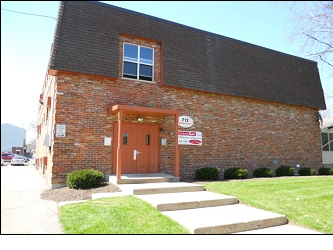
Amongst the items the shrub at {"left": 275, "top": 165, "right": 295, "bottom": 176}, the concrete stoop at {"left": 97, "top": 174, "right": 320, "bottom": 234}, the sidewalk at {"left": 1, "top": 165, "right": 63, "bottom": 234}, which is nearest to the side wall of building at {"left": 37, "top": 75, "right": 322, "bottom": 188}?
the shrub at {"left": 275, "top": 165, "right": 295, "bottom": 176}

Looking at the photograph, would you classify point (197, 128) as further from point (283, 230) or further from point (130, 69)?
point (283, 230)

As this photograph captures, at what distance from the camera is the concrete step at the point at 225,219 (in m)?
4.69

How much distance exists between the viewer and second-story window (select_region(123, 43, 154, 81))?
35.9 feet

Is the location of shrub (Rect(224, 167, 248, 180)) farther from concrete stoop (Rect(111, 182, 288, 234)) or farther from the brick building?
concrete stoop (Rect(111, 182, 288, 234))

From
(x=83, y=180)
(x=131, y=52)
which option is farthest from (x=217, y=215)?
(x=131, y=52)

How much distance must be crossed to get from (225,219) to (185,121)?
6765mm

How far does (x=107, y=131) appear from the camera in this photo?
1008 centimetres

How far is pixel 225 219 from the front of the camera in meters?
5.14

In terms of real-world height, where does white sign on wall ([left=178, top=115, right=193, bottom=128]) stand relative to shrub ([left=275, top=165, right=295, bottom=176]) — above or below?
above

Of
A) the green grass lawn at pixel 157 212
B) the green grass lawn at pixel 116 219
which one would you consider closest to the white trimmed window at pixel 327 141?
the green grass lawn at pixel 157 212

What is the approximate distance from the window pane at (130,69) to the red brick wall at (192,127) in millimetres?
406

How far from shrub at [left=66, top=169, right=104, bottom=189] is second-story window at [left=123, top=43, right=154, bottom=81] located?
4.56 metres
